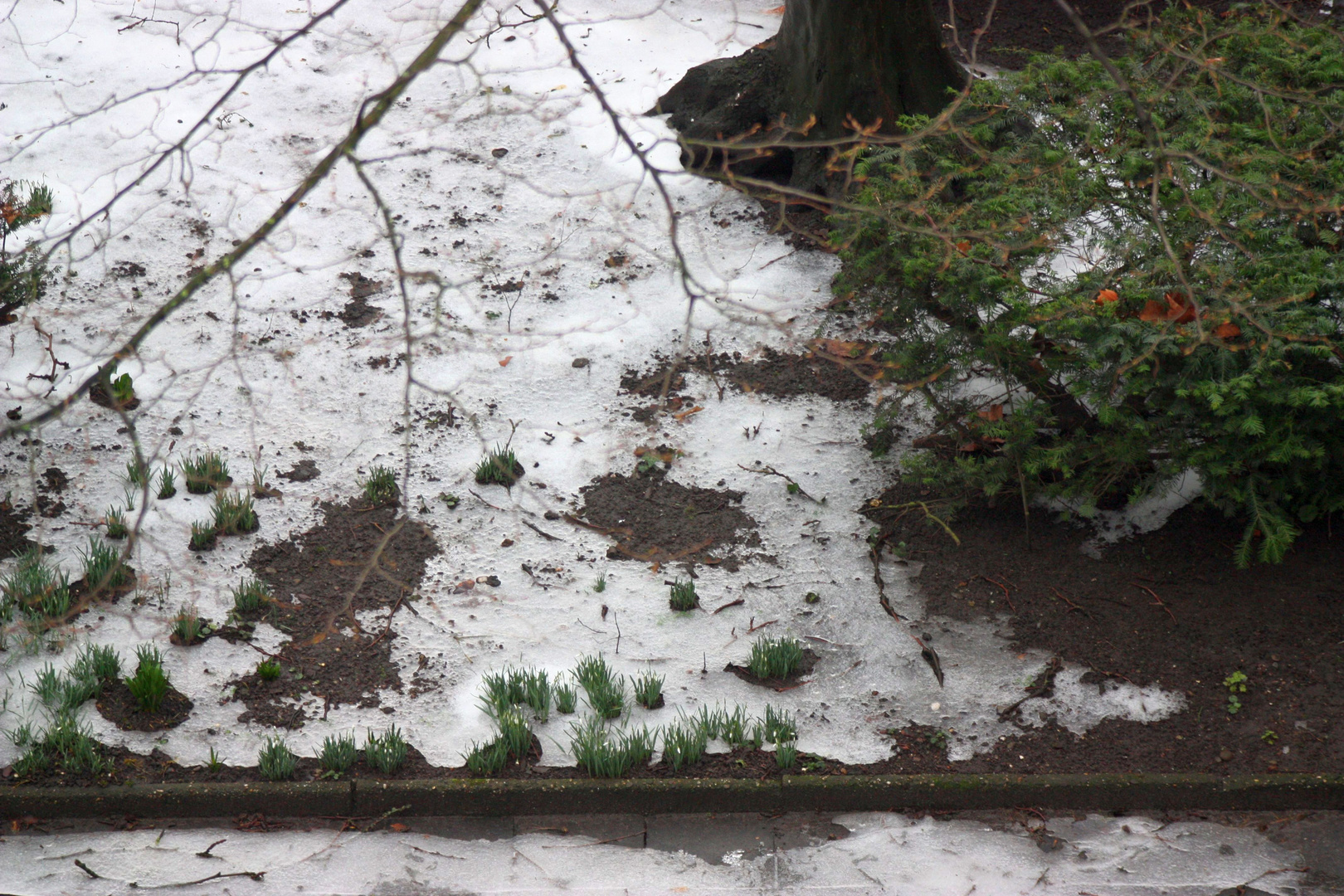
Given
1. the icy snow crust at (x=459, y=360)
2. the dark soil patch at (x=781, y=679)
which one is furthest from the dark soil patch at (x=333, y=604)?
the dark soil patch at (x=781, y=679)

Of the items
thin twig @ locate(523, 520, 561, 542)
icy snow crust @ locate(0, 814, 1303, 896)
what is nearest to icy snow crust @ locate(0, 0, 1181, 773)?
thin twig @ locate(523, 520, 561, 542)

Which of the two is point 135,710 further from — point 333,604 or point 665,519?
point 665,519

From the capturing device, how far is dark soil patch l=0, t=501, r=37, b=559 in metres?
4.38

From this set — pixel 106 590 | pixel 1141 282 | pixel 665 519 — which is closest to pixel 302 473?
pixel 106 590

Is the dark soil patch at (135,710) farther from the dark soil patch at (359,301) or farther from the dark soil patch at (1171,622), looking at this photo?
the dark soil patch at (1171,622)

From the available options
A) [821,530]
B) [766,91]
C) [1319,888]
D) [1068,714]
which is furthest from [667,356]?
[1319,888]

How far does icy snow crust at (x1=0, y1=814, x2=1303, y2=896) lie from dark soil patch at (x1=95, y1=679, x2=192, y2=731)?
433 millimetres

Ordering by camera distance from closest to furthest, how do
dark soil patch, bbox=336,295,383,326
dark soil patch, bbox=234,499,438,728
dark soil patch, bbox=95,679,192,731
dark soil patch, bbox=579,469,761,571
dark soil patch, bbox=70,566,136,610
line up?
dark soil patch, bbox=95,679,192,731
dark soil patch, bbox=234,499,438,728
dark soil patch, bbox=70,566,136,610
dark soil patch, bbox=579,469,761,571
dark soil patch, bbox=336,295,383,326

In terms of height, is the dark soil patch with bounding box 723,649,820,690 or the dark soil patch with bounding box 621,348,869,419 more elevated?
the dark soil patch with bounding box 621,348,869,419

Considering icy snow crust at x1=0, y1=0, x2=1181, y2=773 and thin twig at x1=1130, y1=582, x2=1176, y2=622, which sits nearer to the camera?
icy snow crust at x1=0, y1=0, x2=1181, y2=773

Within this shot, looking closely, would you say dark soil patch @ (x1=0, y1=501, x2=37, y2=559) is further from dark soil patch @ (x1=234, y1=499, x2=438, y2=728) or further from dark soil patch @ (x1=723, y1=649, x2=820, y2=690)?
dark soil patch @ (x1=723, y1=649, x2=820, y2=690)

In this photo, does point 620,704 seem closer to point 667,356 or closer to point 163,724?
point 163,724

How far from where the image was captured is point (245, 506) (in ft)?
14.9

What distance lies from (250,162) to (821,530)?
4451mm
